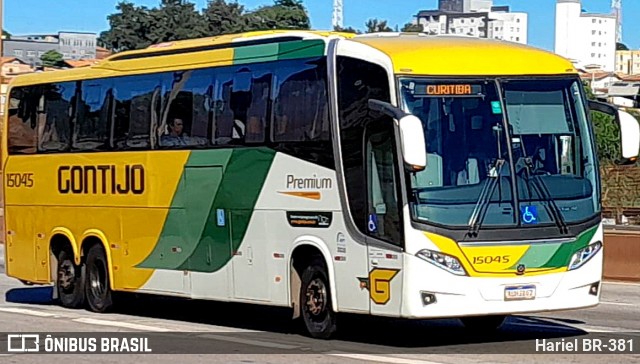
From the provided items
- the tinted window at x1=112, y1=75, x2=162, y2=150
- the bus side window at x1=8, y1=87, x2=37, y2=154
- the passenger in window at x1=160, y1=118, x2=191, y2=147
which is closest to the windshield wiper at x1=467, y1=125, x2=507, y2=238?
the passenger in window at x1=160, y1=118, x2=191, y2=147

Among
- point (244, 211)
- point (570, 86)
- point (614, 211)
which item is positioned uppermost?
point (570, 86)

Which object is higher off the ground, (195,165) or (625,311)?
(195,165)

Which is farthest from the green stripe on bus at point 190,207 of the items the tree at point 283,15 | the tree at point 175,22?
the tree at point 283,15

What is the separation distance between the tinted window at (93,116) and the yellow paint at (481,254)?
6743mm

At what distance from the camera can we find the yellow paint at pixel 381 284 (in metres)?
12.8

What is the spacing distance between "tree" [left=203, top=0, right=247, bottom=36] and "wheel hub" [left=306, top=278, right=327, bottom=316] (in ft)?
A: 255

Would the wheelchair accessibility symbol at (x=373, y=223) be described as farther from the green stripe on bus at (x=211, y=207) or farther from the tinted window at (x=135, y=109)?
the tinted window at (x=135, y=109)

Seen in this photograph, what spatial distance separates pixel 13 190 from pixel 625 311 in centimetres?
924

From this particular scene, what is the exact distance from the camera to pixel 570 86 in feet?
43.9

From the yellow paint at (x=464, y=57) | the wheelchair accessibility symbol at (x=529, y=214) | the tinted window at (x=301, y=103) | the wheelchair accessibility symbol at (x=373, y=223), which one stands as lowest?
the wheelchair accessibility symbol at (x=373, y=223)

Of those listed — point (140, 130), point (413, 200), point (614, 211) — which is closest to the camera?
point (413, 200)

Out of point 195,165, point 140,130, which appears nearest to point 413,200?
point 195,165

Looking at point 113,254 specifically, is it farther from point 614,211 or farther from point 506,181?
point 614,211

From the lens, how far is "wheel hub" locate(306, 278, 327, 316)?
45.6 ft
